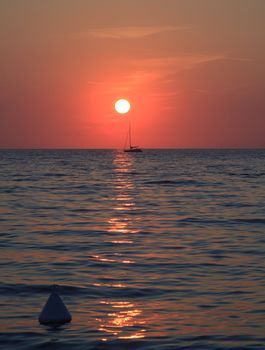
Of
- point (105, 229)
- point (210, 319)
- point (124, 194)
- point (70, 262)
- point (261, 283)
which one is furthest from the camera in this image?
point (124, 194)

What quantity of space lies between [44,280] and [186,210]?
1721 centimetres

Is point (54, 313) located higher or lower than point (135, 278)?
higher

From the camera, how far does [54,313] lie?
409 inches

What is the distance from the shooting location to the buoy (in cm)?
1037

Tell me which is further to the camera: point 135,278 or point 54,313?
point 135,278

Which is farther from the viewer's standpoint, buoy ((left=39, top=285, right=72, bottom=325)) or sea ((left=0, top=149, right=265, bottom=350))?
buoy ((left=39, top=285, right=72, bottom=325))

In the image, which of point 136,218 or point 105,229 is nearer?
point 105,229

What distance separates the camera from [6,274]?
46.5ft

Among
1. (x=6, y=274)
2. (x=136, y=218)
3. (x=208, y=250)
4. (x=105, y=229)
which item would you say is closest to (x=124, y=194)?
(x=136, y=218)

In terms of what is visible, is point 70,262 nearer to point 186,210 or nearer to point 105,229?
point 105,229

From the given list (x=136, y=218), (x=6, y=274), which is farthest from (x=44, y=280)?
(x=136, y=218)

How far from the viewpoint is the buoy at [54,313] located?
10367 mm

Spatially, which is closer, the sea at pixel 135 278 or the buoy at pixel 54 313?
the sea at pixel 135 278

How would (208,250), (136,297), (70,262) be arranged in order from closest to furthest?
(136,297) < (70,262) < (208,250)
